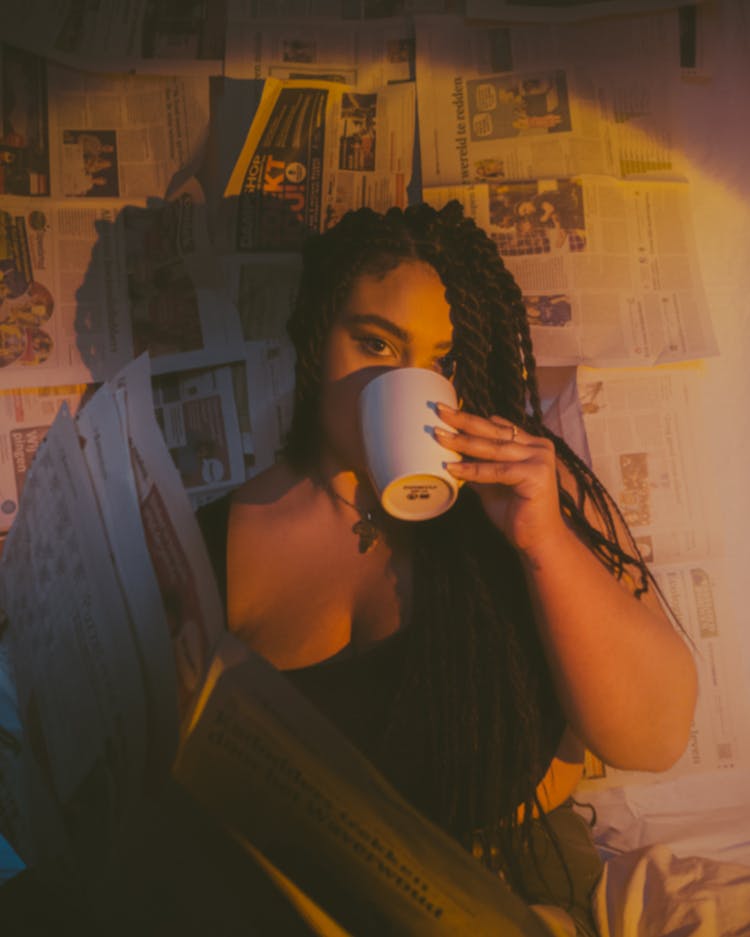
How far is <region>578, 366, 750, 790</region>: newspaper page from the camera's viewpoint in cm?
106

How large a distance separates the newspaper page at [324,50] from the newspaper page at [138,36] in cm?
3

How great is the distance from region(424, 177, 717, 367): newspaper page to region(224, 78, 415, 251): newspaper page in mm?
84

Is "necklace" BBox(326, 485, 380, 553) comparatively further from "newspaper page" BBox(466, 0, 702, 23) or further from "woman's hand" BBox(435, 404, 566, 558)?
"newspaper page" BBox(466, 0, 702, 23)

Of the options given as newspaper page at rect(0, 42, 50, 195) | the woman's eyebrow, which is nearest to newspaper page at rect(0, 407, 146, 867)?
the woman's eyebrow

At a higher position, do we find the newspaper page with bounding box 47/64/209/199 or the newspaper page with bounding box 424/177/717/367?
the newspaper page with bounding box 47/64/209/199

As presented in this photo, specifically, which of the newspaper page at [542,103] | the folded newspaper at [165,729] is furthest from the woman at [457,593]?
the newspaper page at [542,103]

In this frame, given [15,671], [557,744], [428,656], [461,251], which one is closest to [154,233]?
[461,251]

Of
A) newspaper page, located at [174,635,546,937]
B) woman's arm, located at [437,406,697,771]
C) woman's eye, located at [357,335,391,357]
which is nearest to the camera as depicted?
newspaper page, located at [174,635,546,937]

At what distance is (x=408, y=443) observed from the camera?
0.58 metres

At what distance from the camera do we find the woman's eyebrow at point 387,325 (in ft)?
2.41

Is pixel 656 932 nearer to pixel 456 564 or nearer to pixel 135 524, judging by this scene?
pixel 456 564

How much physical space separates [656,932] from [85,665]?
0.65 metres

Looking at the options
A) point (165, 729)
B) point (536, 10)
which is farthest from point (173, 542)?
point (536, 10)

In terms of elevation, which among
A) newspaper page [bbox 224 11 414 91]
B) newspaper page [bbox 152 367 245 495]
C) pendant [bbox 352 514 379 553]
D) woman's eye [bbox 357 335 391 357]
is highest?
newspaper page [bbox 224 11 414 91]
